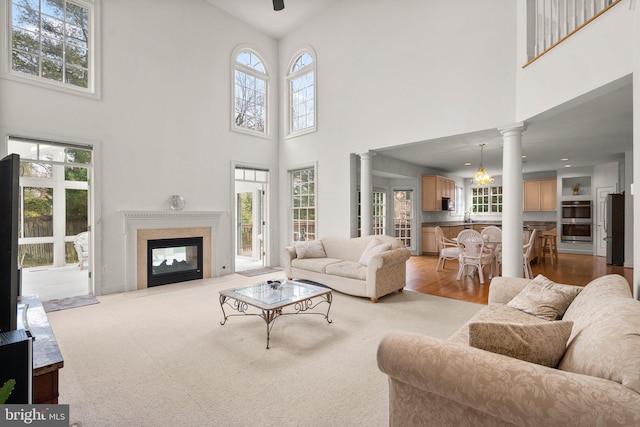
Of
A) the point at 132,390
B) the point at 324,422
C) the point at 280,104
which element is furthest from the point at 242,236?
the point at 324,422

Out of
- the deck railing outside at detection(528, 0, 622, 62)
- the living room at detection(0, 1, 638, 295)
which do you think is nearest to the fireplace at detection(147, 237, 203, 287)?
the living room at detection(0, 1, 638, 295)

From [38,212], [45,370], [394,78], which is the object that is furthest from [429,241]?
[38,212]

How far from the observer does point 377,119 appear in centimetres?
561

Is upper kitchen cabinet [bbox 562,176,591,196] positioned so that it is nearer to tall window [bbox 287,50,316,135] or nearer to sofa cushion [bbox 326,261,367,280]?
tall window [bbox 287,50,316,135]

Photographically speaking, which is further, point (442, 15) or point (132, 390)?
point (442, 15)

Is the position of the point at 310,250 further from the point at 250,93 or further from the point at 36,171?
the point at 36,171

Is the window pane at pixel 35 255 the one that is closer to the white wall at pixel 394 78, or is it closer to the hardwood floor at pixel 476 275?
the white wall at pixel 394 78

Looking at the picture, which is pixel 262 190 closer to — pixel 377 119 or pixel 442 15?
pixel 377 119

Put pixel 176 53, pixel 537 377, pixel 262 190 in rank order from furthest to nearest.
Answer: pixel 262 190 → pixel 176 53 → pixel 537 377

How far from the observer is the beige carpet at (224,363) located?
1.94m

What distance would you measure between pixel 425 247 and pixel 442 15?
6.04 m

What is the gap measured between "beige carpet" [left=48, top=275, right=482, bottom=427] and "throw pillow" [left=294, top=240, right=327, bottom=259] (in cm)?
149

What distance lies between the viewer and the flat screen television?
135 cm

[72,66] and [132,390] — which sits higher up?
[72,66]
